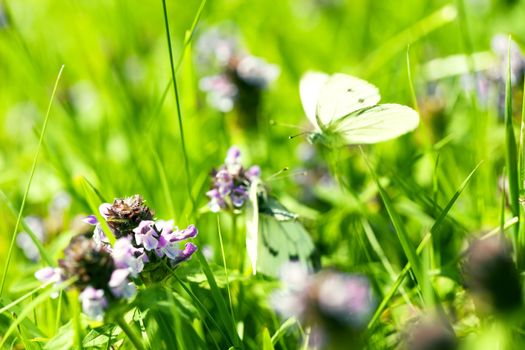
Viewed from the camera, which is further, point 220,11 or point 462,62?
point 220,11

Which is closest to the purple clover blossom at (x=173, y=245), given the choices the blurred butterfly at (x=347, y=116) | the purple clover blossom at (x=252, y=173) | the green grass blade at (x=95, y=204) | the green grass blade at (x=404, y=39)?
the green grass blade at (x=95, y=204)

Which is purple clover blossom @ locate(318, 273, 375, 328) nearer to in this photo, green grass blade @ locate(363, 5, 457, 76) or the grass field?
the grass field

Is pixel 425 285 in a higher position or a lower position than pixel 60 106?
lower

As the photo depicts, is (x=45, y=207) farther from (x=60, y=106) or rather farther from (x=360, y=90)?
(x=360, y=90)

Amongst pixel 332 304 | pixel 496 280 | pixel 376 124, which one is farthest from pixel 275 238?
pixel 496 280

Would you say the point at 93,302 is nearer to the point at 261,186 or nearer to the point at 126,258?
the point at 126,258

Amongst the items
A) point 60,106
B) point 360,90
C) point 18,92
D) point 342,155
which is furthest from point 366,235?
point 18,92
